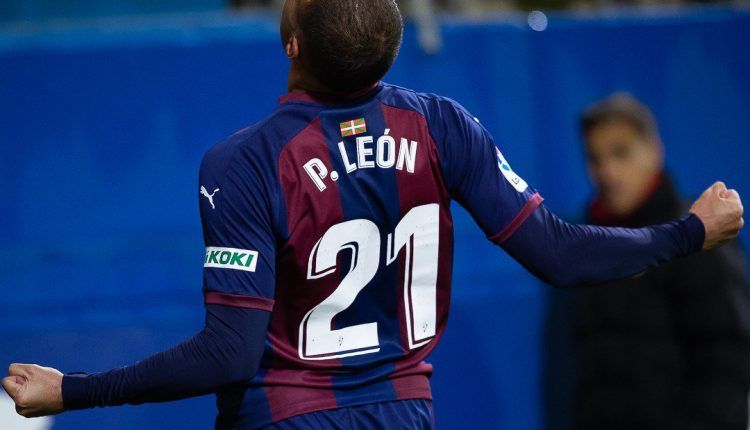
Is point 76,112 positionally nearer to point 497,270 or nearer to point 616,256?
point 497,270

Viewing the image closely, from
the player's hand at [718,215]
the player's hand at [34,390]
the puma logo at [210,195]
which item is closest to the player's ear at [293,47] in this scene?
the puma logo at [210,195]

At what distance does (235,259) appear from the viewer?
195 centimetres

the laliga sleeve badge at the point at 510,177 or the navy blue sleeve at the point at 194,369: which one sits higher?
the laliga sleeve badge at the point at 510,177

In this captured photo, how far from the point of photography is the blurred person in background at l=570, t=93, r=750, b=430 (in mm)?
3100

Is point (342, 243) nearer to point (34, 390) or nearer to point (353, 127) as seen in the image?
point (353, 127)

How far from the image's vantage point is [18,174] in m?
3.48

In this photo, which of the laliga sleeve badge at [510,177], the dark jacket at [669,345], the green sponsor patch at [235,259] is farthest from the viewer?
the dark jacket at [669,345]

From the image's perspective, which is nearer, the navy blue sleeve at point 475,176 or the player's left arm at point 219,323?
the player's left arm at point 219,323

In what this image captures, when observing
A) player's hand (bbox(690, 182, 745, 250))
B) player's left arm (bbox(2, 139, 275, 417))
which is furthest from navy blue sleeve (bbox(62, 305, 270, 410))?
player's hand (bbox(690, 182, 745, 250))

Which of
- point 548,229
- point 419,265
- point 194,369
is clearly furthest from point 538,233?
point 194,369

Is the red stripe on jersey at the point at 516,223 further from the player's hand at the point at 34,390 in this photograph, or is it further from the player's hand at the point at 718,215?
the player's hand at the point at 34,390

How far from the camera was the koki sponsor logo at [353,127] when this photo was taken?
205 cm

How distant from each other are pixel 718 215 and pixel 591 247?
273mm

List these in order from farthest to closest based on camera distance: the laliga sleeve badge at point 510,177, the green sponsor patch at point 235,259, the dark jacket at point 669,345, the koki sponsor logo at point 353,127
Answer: the dark jacket at point 669,345 → the laliga sleeve badge at point 510,177 → the koki sponsor logo at point 353,127 → the green sponsor patch at point 235,259
